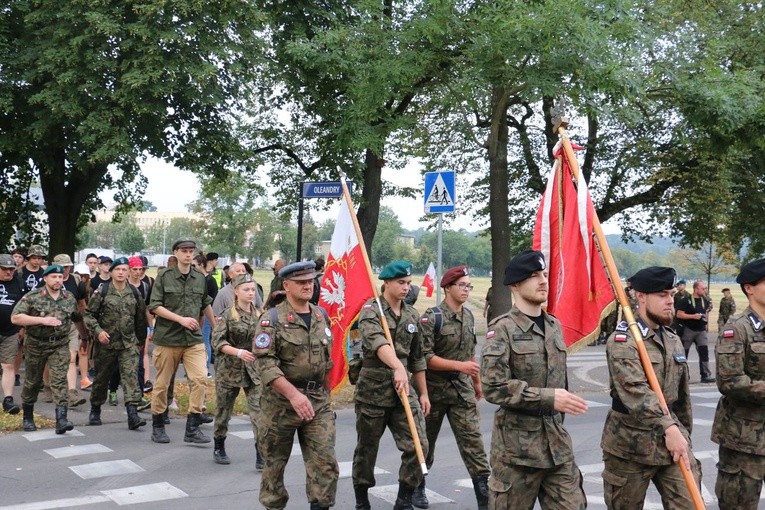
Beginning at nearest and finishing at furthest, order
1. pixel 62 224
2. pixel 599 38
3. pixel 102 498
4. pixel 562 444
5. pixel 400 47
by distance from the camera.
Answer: pixel 562 444
pixel 102 498
pixel 599 38
pixel 400 47
pixel 62 224

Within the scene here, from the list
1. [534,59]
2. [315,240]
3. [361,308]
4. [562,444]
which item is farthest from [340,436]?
[315,240]

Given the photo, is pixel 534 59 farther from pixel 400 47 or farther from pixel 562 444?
pixel 562 444

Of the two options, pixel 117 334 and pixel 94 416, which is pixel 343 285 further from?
pixel 94 416

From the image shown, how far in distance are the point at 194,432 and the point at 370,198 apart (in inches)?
449

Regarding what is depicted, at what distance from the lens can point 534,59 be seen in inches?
583

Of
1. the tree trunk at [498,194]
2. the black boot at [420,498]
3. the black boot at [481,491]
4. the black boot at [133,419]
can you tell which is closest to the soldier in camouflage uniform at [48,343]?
the black boot at [133,419]

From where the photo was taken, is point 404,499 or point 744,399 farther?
point 404,499

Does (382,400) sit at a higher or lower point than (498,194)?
lower

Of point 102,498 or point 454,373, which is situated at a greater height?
point 454,373

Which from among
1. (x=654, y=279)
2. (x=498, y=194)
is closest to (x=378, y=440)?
(x=654, y=279)

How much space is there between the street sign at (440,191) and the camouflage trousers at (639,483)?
262 inches

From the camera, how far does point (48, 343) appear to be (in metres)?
9.65

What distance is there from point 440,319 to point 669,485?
2680 mm

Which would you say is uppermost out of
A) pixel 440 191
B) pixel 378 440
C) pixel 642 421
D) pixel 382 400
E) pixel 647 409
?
pixel 440 191
